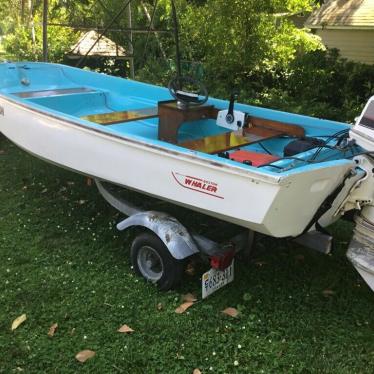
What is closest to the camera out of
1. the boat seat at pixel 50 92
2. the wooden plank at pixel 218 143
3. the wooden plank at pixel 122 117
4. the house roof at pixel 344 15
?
the wooden plank at pixel 218 143

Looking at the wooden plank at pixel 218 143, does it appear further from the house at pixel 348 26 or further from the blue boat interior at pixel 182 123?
the house at pixel 348 26

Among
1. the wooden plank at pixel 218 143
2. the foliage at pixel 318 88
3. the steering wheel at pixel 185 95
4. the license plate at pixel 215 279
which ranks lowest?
the foliage at pixel 318 88

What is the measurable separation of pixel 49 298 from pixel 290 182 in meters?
1.89

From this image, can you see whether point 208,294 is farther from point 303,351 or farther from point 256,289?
point 303,351

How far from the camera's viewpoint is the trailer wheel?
10.7ft

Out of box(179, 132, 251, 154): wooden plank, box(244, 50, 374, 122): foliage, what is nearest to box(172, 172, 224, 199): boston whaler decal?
box(179, 132, 251, 154): wooden plank

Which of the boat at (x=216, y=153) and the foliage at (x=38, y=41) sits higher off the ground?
the boat at (x=216, y=153)

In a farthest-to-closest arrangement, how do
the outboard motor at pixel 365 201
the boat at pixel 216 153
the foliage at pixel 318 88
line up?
1. the foliage at pixel 318 88
2. the outboard motor at pixel 365 201
3. the boat at pixel 216 153

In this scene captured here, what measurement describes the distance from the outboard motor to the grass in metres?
0.50

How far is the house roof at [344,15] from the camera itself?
16.8m

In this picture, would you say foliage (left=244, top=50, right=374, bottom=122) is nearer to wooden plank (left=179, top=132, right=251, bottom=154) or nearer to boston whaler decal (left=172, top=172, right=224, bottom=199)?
wooden plank (left=179, top=132, right=251, bottom=154)

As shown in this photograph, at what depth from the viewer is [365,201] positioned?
9.37ft

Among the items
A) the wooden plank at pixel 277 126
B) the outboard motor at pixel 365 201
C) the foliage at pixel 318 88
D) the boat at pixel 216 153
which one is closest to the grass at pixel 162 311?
the outboard motor at pixel 365 201

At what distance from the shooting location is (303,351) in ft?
9.39
